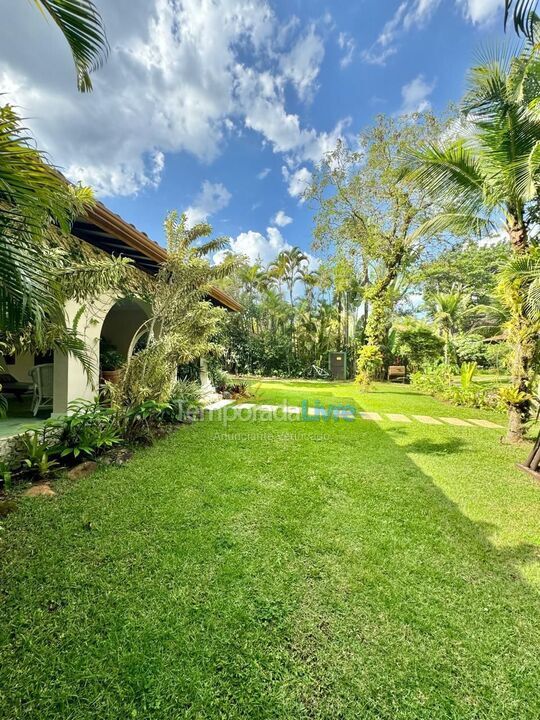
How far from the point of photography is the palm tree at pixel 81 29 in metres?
1.92

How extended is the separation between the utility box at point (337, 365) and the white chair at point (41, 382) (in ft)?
45.6

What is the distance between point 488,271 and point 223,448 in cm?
2521

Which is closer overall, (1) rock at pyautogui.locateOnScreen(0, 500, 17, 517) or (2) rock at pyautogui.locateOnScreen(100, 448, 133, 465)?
(1) rock at pyautogui.locateOnScreen(0, 500, 17, 517)

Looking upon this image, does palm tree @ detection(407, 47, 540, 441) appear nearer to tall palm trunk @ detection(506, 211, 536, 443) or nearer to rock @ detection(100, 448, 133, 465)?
tall palm trunk @ detection(506, 211, 536, 443)

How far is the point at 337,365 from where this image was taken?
679 inches

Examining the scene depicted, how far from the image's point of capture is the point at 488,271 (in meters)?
22.2

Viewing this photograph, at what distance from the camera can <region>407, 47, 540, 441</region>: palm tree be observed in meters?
4.75

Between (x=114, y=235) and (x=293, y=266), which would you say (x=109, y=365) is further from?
(x=293, y=266)

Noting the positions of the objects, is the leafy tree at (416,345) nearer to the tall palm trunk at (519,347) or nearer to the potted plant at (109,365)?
the tall palm trunk at (519,347)

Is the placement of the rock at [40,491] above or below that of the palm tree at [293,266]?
below

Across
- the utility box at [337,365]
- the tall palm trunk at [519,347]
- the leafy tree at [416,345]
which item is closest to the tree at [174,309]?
the tall palm trunk at [519,347]

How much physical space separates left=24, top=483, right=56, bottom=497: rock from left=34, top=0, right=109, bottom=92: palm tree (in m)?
4.04

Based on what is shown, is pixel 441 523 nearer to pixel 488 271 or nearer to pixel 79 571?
pixel 79 571

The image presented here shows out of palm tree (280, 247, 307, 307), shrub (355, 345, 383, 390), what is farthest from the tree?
palm tree (280, 247, 307, 307)
